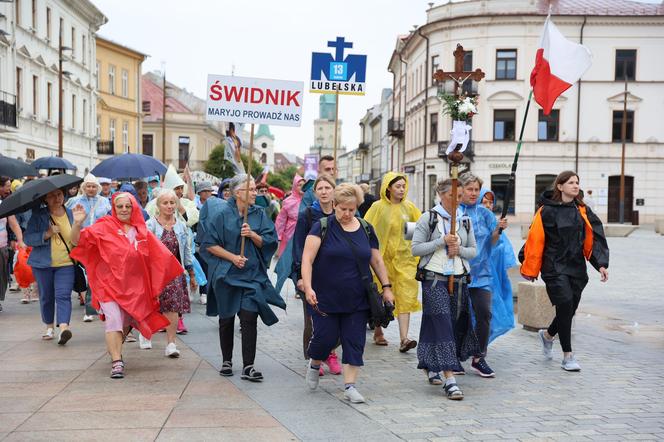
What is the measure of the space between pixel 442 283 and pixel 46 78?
3248 centimetres

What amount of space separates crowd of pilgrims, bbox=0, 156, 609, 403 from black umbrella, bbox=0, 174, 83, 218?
0.41 metres

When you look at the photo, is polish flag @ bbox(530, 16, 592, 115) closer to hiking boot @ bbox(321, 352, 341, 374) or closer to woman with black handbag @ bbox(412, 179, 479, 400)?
woman with black handbag @ bbox(412, 179, 479, 400)

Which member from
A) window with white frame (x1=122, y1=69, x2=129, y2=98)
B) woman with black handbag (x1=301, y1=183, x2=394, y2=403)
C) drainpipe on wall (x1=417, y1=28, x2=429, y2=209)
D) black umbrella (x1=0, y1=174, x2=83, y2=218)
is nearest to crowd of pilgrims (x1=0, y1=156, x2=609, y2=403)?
woman with black handbag (x1=301, y1=183, x2=394, y2=403)

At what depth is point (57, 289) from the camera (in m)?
8.20

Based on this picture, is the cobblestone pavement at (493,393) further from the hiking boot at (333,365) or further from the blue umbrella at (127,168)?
the blue umbrella at (127,168)

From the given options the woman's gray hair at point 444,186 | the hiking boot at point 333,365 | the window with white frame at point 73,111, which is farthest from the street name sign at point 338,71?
the window with white frame at point 73,111

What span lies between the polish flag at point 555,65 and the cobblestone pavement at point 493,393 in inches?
103

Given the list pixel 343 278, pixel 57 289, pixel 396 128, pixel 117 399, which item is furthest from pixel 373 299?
pixel 396 128

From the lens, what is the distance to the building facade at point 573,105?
147 feet

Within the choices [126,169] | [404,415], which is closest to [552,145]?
[126,169]

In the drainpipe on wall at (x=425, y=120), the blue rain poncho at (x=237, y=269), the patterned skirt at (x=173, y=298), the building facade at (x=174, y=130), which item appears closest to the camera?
the blue rain poncho at (x=237, y=269)

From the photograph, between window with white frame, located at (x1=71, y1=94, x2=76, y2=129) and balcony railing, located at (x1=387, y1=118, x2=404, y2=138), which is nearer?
window with white frame, located at (x1=71, y1=94, x2=76, y2=129)

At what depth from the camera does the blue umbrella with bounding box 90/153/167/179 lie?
1362 cm

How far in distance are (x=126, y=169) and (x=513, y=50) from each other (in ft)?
118
